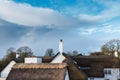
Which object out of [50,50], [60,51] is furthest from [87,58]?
[50,50]

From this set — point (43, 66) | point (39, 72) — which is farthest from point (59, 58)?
point (39, 72)

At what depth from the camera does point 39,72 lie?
39812mm

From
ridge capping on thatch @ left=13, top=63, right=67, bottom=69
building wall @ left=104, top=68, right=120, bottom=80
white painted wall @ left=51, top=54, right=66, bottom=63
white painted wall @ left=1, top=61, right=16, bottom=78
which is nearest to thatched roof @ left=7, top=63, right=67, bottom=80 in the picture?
ridge capping on thatch @ left=13, top=63, right=67, bottom=69

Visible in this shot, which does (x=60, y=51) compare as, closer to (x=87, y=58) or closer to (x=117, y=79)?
(x=87, y=58)

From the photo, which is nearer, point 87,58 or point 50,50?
point 87,58

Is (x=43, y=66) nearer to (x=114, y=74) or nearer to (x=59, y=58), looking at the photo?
(x=59, y=58)

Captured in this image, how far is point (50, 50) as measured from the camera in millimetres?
102688

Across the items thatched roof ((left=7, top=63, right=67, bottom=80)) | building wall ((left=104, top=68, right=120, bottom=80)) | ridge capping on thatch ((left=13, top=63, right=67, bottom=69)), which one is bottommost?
building wall ((left=104, top=68, right=120, bottom=80))

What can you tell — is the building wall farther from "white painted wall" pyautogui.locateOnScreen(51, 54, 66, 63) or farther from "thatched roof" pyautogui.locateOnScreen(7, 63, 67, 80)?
"thatched roof" pyautogui.locateOnScreen(7, 63, 67, 80)

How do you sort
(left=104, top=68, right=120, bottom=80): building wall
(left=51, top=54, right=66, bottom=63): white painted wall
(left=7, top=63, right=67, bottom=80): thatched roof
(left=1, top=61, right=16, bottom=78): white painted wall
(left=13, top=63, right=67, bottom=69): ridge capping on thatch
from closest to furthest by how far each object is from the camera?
(left=7, top=63, right=67, bottom=80): thatched roof, (left=13, top=63, right=67, bottom=69): ridge capping on thatch, (left=51, top=54, right=66, bottom=63): white painted wall, (left=104, top=68, right=120, bottom=80): building wall, (left=1, top=61, right=16, bottom=78): white painted wall

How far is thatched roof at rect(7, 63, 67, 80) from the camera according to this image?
1523 inches

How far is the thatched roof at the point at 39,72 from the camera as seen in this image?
3869 centimetres

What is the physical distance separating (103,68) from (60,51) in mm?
9756

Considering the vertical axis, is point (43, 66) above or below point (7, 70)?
above
